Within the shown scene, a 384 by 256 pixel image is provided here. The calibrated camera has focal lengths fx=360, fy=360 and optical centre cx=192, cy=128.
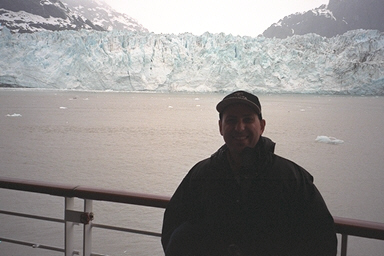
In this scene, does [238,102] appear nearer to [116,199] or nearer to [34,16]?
[116,199]

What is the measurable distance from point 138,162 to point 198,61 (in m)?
10.3

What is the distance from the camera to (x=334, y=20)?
1084cm

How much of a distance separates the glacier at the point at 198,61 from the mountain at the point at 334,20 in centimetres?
72

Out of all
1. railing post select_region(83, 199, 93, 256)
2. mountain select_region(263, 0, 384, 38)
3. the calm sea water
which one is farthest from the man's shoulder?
mountain select_region(263, 0, 384, 38)

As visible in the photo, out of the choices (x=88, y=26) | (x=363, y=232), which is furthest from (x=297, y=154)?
(x=88, y=26)

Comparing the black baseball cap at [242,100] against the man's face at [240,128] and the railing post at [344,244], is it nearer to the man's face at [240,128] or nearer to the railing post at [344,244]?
the man's face at [240,128]

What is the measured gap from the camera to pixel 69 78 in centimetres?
1360

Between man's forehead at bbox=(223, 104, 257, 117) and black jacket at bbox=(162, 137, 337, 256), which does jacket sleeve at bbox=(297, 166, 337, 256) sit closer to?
black jacket at bbox=(162, 137, 337, 256)

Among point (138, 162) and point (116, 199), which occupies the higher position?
point (116, 199)

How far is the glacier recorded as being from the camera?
1221cm

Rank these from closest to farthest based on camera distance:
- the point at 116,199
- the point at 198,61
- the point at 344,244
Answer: the point at 344,244 → the point at 116,199 → the point at 198,61

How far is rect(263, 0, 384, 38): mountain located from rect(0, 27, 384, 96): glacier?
2.36 ft

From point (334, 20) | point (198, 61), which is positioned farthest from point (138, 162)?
point (198, 61)

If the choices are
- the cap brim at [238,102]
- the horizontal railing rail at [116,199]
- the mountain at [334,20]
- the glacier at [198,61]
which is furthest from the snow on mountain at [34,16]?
the cap brim at [238,102]
